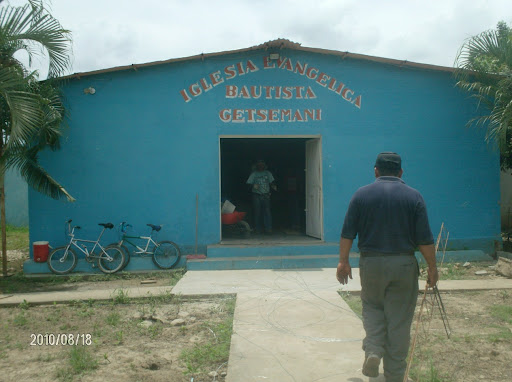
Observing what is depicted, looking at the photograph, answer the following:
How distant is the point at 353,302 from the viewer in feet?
22.4

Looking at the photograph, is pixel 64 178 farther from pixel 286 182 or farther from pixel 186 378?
pixel 286 182

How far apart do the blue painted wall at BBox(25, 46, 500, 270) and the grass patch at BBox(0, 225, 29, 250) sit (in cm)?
467

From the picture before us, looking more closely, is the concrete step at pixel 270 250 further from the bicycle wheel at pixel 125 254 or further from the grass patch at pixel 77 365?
the grass patch at pixel 77 365

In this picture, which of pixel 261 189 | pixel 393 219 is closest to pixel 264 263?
pixel 261 189

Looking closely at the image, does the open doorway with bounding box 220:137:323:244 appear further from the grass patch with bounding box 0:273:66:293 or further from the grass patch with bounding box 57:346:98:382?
the grass patch with bounding box 57:346:98:382

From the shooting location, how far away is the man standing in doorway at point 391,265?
3801mm

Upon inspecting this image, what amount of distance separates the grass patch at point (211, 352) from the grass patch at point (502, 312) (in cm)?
335

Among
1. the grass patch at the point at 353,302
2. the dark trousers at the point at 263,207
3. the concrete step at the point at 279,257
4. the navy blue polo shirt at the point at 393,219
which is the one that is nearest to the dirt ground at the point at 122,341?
the grass patch at the point at 353,302

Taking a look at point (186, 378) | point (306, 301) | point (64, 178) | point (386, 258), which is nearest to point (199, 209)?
point (64, 178)

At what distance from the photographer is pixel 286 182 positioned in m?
15.8

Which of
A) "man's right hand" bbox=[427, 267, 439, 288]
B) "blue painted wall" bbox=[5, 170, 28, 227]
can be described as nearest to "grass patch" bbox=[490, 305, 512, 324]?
"man's right hand" bbox=[427, 267, 439, 288]

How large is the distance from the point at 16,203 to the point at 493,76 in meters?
17.1
